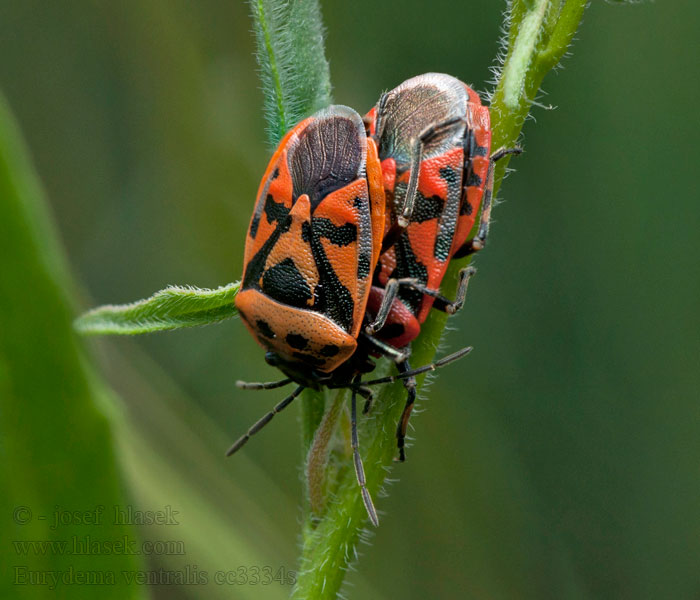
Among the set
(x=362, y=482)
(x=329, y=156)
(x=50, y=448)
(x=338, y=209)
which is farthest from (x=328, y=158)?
(x=50, y=448)

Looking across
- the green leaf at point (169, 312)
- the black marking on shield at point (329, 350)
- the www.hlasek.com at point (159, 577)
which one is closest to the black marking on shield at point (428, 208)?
the black marking on shield at point (329, 350)

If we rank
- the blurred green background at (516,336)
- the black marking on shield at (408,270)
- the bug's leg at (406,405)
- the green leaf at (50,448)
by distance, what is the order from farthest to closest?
1. the blurred green background at (516,336)
2. the black marking on shield at (408,270)
3. the bug's leg at (406,405)
4. the green leaf at (50,448)

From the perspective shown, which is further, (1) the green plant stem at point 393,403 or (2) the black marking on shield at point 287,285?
(2) the black marking on shield at point 287,285

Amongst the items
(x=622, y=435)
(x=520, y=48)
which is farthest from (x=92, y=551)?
(x=622, y=435)

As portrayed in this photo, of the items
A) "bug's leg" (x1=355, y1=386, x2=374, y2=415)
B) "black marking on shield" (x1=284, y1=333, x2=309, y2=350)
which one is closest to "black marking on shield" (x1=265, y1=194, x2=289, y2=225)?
"black marking on shield" (x1=284, y1=333, x2=309, y2=350)

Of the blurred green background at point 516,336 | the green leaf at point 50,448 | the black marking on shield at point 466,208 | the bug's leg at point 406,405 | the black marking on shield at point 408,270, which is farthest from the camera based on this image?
the blurred green background at point 516,336

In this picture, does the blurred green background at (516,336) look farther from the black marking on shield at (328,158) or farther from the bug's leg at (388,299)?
the bug's leg at (388,299)

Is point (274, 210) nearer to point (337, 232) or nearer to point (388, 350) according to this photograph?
point (337, 232)

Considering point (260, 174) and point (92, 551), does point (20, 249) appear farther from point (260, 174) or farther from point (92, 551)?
point (260, 174)
